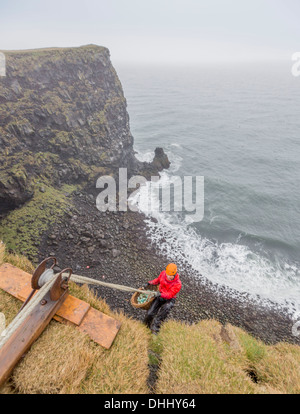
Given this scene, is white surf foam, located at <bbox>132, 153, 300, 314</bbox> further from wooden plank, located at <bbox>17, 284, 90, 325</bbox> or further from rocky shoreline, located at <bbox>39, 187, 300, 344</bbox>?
wooden plank, located at <bbox>17, 284, 90, 325</bbox>

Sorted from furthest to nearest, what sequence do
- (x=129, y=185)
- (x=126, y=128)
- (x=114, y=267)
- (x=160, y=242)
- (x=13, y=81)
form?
(x=126, y=128) < (x=129, y=185) < (x=13, y=81) < (x=160, y=242) < (x=114, y=267)

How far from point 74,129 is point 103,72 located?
48.5 ft

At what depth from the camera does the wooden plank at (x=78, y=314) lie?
4.13m

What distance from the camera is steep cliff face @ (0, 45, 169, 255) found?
24.5 m

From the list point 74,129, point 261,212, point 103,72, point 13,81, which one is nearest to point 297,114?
point 261,212

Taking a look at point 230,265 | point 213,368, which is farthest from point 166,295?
point 230,265

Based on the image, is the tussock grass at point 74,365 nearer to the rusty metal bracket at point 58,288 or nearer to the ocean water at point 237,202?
the rusty metal bracket at point 58,288

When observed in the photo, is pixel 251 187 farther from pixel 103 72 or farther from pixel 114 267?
pixel 103 72

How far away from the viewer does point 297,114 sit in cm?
9562

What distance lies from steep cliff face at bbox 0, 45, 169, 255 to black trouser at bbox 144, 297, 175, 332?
17299 mm

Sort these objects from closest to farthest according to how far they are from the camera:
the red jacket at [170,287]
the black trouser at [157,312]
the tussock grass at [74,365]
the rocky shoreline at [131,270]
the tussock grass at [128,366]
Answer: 1. the tussock grass at [74,365]
2. the tussock grass at [128,366]
3. the red jacket at [170,287]
4. the black trouser at [157,312]
5. the rocky shoreline at [131,270]

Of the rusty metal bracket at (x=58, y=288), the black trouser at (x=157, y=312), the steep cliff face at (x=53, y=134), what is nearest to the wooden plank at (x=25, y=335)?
the rusty metal bracket at (x=58, y=288)
